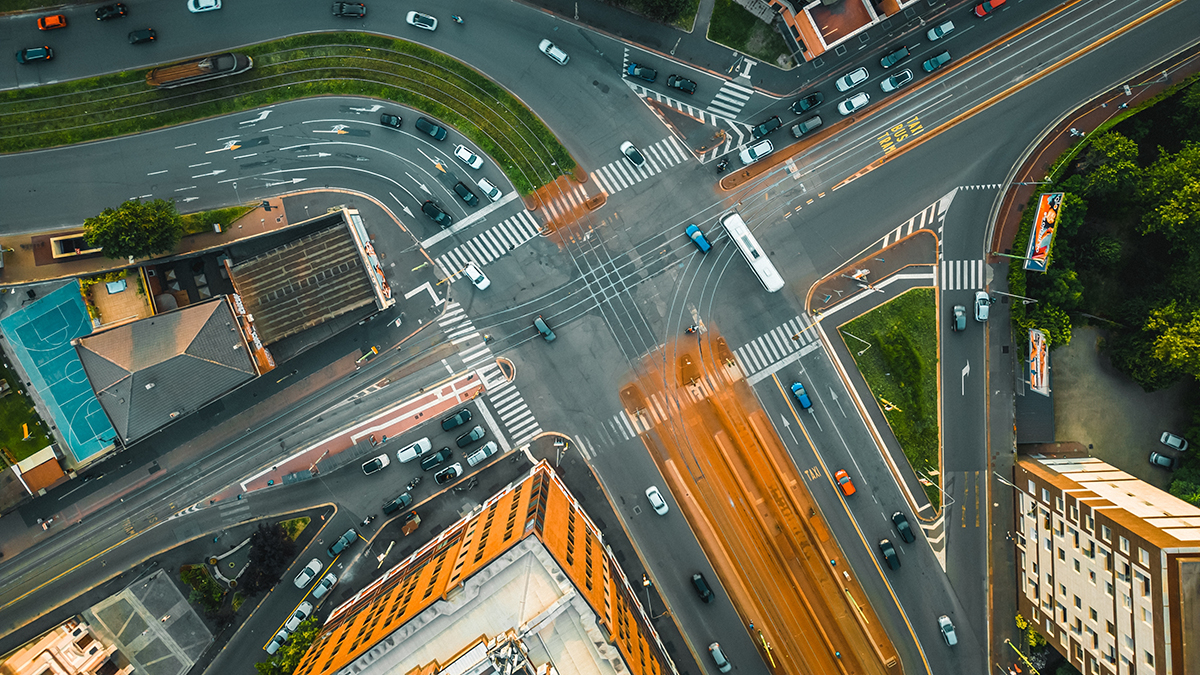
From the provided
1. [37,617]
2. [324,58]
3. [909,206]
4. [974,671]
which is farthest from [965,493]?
[37,617]

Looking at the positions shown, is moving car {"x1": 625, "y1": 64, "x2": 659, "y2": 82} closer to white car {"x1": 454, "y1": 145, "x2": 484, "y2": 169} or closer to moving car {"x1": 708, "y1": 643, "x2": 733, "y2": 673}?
white car {"x1": 454, "y1": 145, "x2": 484, "y2": 169}

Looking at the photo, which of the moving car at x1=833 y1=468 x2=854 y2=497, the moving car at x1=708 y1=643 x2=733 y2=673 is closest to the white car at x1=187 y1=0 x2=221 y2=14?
the moving car at x1=833 y1=468 x2=854 y2=497

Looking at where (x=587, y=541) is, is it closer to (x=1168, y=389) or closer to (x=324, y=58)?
(x=324, y=58)

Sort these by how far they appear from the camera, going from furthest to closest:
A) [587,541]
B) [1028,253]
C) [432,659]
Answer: [1028,253] < [587,541] < [432,659]

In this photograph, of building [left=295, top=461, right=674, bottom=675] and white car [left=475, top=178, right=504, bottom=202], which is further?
white car [left=475, top=178, right=504, bottom=202]

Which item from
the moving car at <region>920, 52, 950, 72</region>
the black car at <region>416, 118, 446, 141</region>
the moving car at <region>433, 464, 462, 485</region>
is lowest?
the moving car at <region>433, 464, 462, 485</region>

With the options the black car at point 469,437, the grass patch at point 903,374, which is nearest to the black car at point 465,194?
the black car at point 469,437

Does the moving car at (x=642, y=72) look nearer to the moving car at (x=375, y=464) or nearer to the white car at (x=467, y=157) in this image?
the white car at (x=467, y=157)
